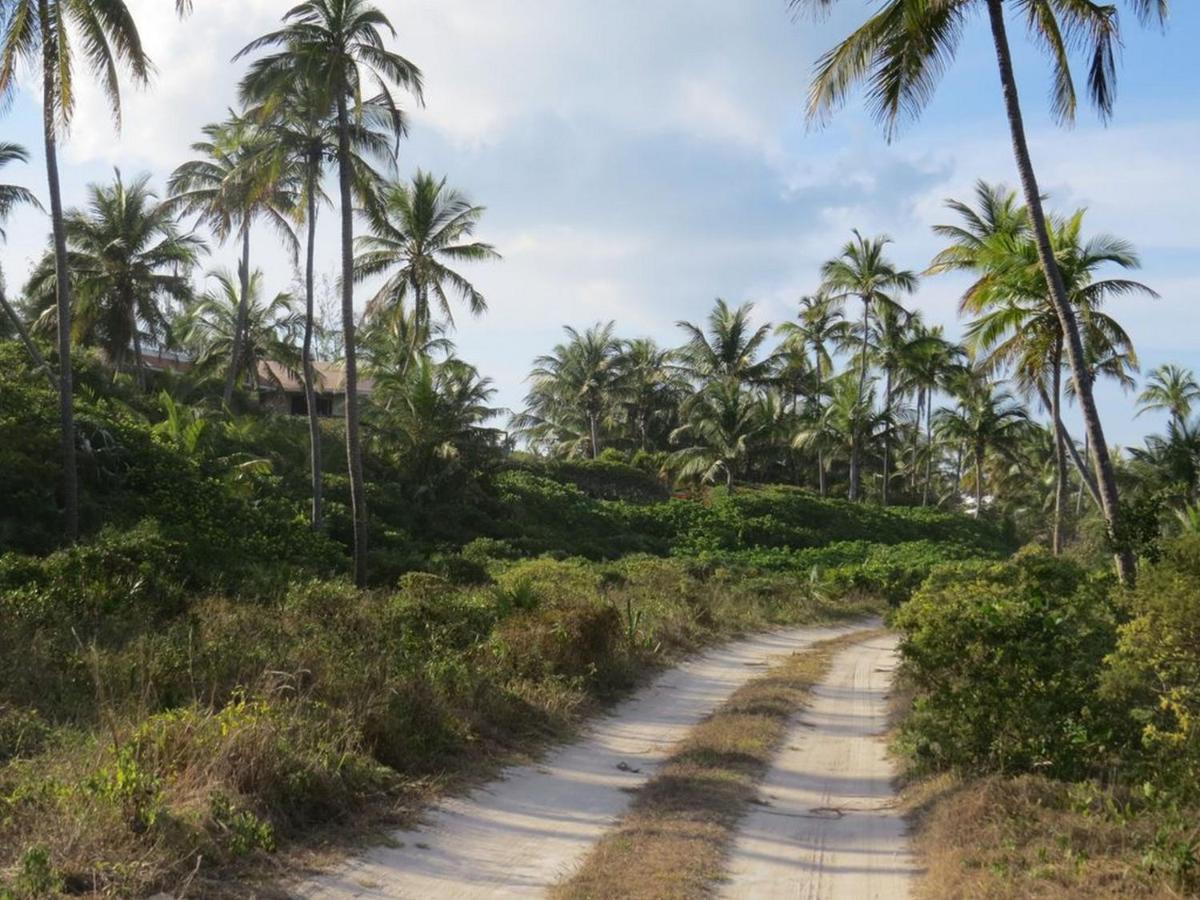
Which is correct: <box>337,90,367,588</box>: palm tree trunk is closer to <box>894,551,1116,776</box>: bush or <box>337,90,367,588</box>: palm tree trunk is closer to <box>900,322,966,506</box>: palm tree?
<box>894,551,1116,776</box>: bush

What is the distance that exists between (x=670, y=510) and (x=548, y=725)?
30.6 m

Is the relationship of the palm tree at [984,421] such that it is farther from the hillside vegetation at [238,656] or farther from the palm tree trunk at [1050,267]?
the palm tree trunk at [1050,267]

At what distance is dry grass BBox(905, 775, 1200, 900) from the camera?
546 cm

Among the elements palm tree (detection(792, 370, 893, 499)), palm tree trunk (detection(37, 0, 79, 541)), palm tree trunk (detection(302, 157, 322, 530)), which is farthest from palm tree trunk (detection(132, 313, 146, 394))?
palm tree (detection(792, 370, 893, 499))

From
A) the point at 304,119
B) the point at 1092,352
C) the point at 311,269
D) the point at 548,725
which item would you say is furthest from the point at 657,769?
the point at 311,269

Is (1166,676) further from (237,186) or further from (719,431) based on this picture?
(719,431)

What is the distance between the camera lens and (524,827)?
24.3ft

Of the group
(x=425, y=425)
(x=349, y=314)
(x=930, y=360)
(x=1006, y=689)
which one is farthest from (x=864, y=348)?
(x=1006, y=689)

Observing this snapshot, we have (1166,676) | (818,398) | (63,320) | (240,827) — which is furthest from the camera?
(818,398)

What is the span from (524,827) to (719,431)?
3983cm

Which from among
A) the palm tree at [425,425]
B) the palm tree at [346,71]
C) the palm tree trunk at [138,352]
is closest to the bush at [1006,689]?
the palm tree at [346,71]

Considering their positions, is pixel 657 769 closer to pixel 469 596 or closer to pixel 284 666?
pixel 284 666

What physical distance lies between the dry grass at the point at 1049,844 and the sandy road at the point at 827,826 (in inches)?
11.1

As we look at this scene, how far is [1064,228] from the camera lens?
63.8 feet
